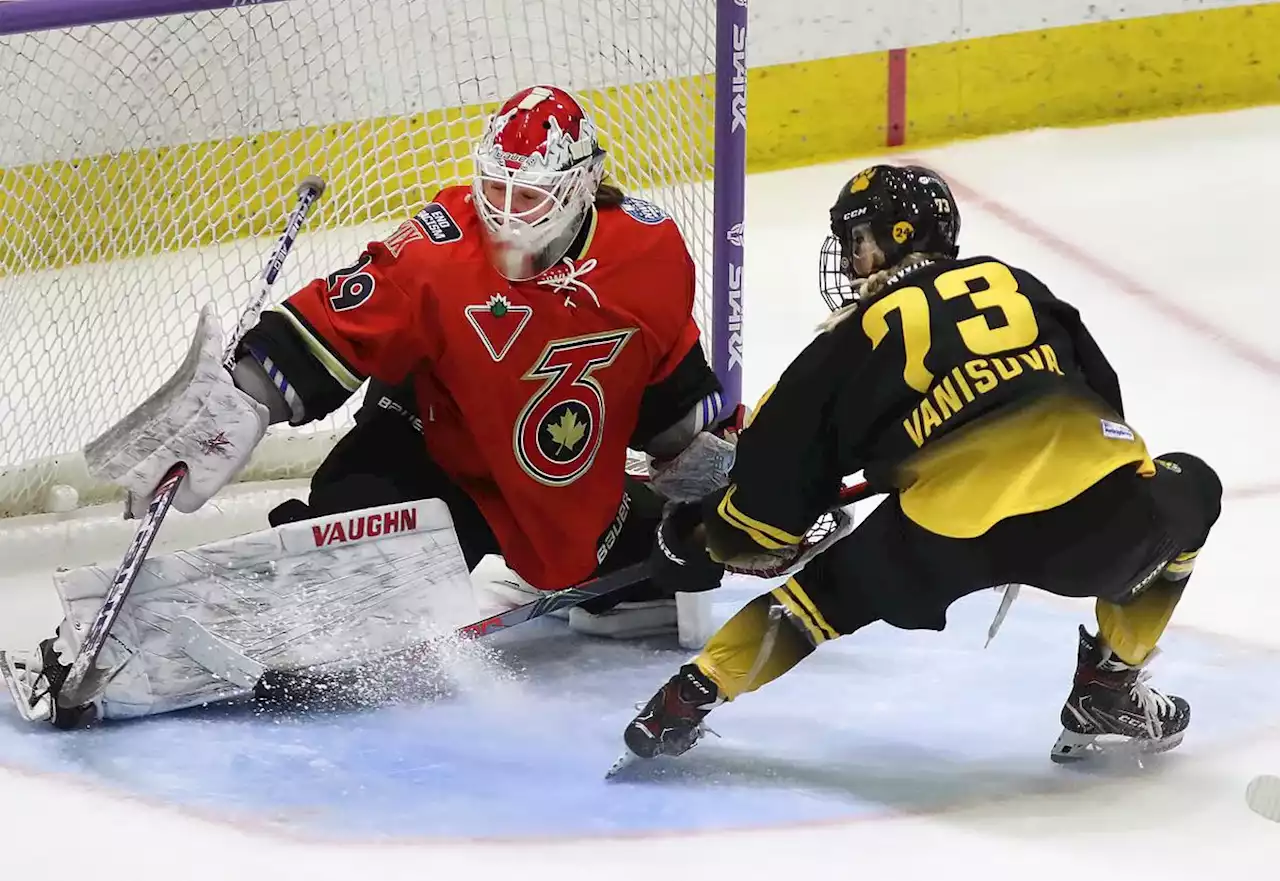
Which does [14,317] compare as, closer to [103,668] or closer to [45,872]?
[103,668]

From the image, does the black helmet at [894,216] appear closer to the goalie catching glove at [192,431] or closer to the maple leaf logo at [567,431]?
the maple leaf logo at [567,431]

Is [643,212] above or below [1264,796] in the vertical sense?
above

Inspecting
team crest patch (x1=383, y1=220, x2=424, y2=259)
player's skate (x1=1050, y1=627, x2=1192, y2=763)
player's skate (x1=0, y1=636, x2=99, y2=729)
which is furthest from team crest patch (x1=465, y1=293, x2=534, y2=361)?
player's skate (x1=1050, y1=627, x2=1192, y2=763)

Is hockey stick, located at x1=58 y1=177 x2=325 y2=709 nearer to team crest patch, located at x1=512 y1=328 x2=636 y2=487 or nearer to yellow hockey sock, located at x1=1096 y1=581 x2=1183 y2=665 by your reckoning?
team crest patch, located at x1=512 y1=328 x2=636 y2=487

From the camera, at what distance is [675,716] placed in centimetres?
223

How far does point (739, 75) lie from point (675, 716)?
101 cm

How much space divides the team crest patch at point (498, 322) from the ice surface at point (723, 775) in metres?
0.47

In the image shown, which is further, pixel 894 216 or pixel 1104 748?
pixel 1104 748

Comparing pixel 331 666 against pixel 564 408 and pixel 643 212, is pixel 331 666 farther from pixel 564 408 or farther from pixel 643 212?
pixel 643 212

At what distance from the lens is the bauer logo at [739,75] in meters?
2.75

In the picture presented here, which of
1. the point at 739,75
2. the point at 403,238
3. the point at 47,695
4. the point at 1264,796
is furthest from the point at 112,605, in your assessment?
the point at 1264,796

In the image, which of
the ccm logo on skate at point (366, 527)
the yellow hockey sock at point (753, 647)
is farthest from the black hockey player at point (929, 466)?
the ccm logo on skate at point (366, 527)

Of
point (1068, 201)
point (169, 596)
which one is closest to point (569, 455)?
point (169, 596)

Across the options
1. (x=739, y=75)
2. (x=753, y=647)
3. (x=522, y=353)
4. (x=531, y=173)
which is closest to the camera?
(x=753, y=647)
